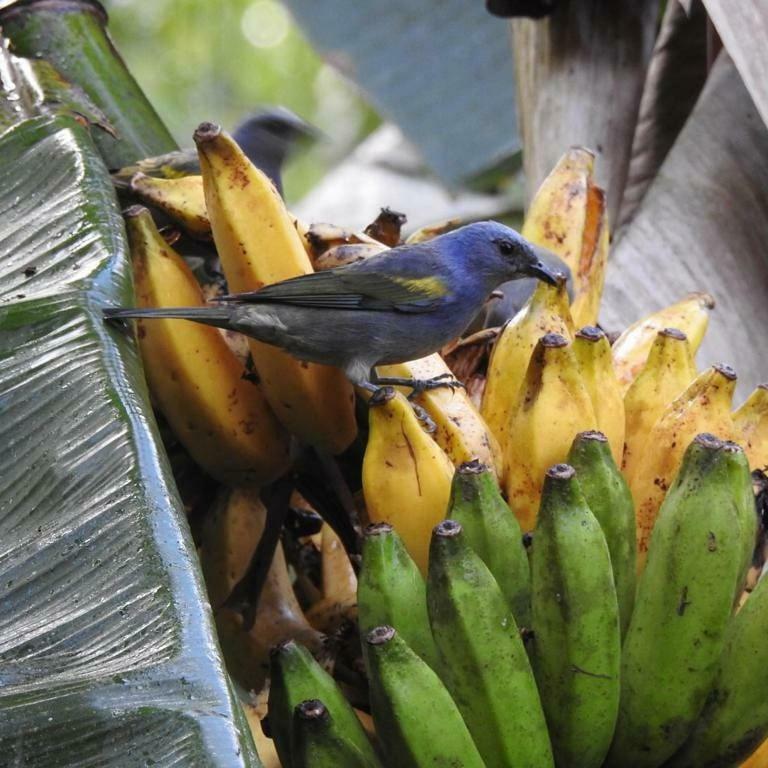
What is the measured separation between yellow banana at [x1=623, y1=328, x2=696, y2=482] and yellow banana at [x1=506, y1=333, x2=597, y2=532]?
0.21m

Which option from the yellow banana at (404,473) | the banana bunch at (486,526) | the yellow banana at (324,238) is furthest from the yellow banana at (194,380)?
the yellow banana at (404,473)

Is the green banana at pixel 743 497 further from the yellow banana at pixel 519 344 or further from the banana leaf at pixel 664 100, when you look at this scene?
the banana leaf at pixel 664 100

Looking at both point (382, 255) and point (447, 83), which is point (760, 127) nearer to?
point (382, 255)

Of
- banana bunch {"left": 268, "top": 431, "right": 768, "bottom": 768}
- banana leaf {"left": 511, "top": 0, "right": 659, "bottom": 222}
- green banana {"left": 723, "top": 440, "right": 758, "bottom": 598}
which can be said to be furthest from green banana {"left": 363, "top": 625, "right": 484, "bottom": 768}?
banana leaf {"left": 511, "top": 0, "right": 659, "bottom": 222}

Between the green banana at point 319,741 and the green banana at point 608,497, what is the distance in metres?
0.48

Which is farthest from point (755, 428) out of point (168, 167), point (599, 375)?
point (168, 167)

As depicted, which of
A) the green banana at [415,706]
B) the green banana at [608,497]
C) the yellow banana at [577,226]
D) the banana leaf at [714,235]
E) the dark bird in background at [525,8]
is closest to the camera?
the green banana at [415,706]

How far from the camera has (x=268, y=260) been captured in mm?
2160

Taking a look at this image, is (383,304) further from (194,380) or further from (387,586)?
(387,586)

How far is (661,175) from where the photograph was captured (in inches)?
120

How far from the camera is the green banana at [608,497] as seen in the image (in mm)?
1834

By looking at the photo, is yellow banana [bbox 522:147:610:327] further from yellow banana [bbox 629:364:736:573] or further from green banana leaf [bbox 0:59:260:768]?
green banana leaf [bbox 0:59:260:768]

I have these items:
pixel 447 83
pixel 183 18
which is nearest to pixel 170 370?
pixel 447 83

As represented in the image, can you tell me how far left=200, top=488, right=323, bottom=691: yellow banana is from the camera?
7.35 ft
